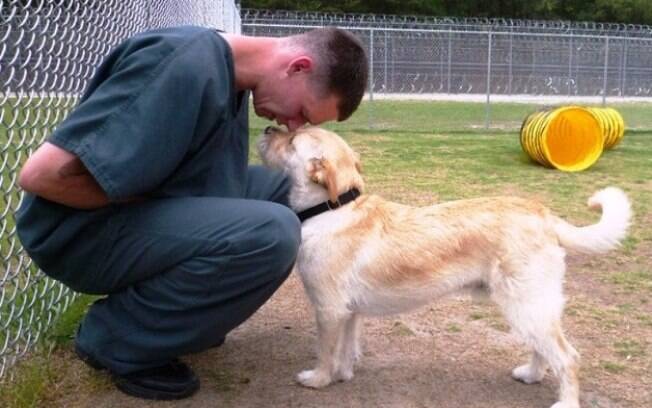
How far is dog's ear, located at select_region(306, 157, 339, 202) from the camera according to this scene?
10.0ft

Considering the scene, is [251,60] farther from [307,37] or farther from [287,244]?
[287,244]

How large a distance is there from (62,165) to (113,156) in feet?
0.53

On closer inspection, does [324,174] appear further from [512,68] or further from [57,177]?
[512,68]

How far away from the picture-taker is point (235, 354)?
334 centimetres

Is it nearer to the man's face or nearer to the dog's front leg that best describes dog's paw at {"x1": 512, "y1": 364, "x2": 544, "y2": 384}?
the dog's front leg

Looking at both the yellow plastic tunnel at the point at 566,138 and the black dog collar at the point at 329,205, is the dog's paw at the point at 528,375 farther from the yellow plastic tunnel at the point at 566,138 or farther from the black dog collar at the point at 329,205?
the yellow plastic tunnel at the point at 566,138

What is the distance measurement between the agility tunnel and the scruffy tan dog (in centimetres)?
628

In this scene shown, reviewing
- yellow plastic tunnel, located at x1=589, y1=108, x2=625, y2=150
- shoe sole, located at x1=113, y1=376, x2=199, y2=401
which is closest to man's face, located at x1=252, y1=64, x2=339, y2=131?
shoe sole, located at x1=113, y1=376, x2=199, y2=401

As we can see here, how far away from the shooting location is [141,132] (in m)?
2.33

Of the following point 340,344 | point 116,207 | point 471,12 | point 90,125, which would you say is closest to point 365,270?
point 340,344

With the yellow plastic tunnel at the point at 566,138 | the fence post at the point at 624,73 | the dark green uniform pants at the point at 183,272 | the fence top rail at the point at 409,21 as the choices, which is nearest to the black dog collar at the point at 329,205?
the dark green uniform pants at the point at 183,272

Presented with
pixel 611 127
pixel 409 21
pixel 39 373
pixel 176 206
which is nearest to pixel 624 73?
pixel 611 127

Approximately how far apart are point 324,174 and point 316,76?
1.51 ft

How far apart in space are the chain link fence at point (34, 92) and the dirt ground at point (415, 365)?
245mm
